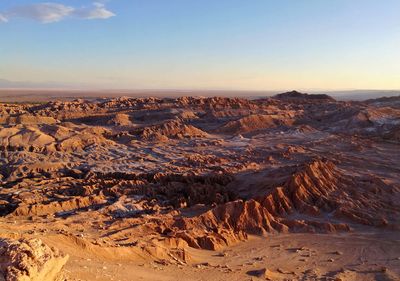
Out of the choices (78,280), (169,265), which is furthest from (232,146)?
(78,280)

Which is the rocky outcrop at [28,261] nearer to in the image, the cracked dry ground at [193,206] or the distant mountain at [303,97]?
the cracked dry ground at [193,206]

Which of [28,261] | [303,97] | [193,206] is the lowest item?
[193,206]

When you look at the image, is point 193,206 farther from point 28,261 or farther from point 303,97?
point 303,97

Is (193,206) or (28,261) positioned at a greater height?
(28,261)

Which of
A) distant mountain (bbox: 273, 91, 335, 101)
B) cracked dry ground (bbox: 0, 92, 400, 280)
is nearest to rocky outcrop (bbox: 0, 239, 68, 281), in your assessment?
cracked dry ground (bbox: 0, 92, 400, 280)

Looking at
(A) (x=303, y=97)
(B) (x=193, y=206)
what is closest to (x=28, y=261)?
(B) (x=193, y=206)

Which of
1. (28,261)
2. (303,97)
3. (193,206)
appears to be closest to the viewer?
(28,261)

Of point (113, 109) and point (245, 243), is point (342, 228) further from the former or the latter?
point (113, 109)

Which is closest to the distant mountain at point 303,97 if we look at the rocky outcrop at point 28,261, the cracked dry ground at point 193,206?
the cracked dry ground at point 193,206
